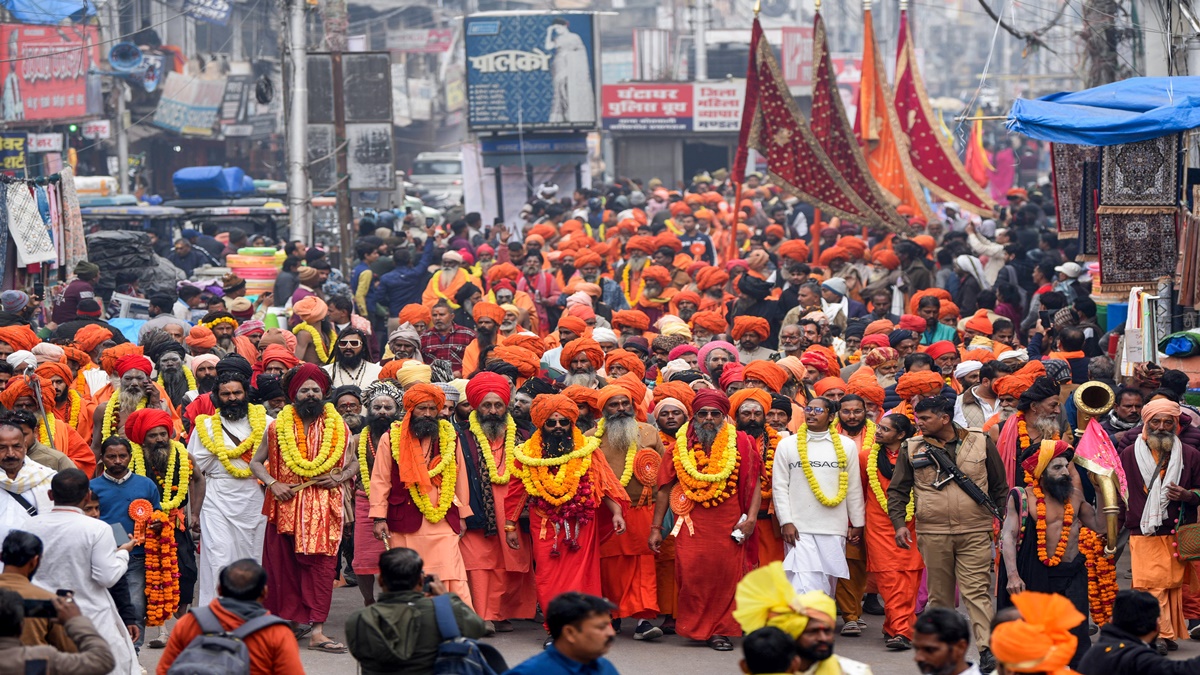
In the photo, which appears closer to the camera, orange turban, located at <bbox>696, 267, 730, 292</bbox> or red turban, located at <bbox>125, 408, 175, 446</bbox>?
red turban, located at <bbox>125, 408, 175, 446</bbox>

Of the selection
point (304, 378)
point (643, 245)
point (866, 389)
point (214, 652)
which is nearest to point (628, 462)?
point (866, 389)

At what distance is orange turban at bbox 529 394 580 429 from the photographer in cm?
951

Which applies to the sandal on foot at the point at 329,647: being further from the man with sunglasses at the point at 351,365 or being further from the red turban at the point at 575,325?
the red turban at the point at 575,325

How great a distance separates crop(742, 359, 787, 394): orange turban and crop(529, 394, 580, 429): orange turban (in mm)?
1438

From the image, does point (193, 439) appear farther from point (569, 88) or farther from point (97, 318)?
point (569, 88)

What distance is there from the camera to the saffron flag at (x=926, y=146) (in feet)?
72.8

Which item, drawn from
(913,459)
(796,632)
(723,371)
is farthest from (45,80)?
(796,632)

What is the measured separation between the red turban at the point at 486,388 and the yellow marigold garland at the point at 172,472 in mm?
1612

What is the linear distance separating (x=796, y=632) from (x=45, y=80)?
30163 mm

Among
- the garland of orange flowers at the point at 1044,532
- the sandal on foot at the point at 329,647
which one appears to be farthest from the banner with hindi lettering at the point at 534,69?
the garland of orange flowers at the point at 1044,532

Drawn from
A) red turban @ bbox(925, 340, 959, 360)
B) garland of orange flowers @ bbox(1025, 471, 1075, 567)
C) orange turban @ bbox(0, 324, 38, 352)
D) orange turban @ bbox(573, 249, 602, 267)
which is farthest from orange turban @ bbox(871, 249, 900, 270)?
garland of orange flowers @ bbox(1025, 471, 1075, 567)

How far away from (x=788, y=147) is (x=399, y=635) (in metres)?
13.9

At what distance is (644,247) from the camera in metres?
18.3

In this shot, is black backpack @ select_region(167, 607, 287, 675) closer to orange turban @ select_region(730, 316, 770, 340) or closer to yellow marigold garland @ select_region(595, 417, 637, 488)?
yellow marigold garland @ select_region(595, 417, 637, 488)
